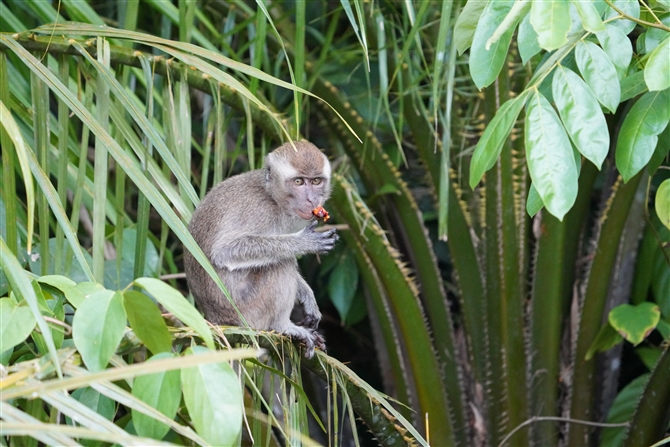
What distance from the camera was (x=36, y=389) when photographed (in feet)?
3.48

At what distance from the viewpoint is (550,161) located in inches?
53.7

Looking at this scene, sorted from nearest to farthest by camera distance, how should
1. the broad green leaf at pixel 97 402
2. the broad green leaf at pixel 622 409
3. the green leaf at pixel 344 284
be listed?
1. the broad green leaf at pixel 97 402
2. the broad green leaf at pixel 622 409
3. the green leaf at pixel 344 284

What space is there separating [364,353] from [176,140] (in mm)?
2695

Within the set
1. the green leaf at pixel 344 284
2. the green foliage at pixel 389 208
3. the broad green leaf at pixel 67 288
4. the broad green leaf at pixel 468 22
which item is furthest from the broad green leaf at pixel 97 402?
the green leaf at pixel 344 284

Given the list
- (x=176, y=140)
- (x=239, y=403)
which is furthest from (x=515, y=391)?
(x=239, y=403)

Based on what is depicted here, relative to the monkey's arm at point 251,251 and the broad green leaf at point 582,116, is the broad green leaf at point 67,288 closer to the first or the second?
the broad green leaf at point 582,116

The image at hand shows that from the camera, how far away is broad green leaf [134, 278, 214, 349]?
108 centimetres

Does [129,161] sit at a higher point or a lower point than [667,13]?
lower

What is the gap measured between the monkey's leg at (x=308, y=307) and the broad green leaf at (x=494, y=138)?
4.84 ft

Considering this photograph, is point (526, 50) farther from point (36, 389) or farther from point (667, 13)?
point (36, 389)

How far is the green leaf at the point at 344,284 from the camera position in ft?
12.3

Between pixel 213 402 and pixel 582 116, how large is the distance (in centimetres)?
79

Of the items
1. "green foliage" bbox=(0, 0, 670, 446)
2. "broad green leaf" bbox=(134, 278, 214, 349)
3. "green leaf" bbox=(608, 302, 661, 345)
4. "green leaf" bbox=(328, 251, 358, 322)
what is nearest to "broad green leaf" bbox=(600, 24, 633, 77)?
"green foliage" bbox=(0, 0, 670, 446)

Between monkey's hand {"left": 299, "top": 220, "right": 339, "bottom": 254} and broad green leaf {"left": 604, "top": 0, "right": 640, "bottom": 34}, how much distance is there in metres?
1.12
